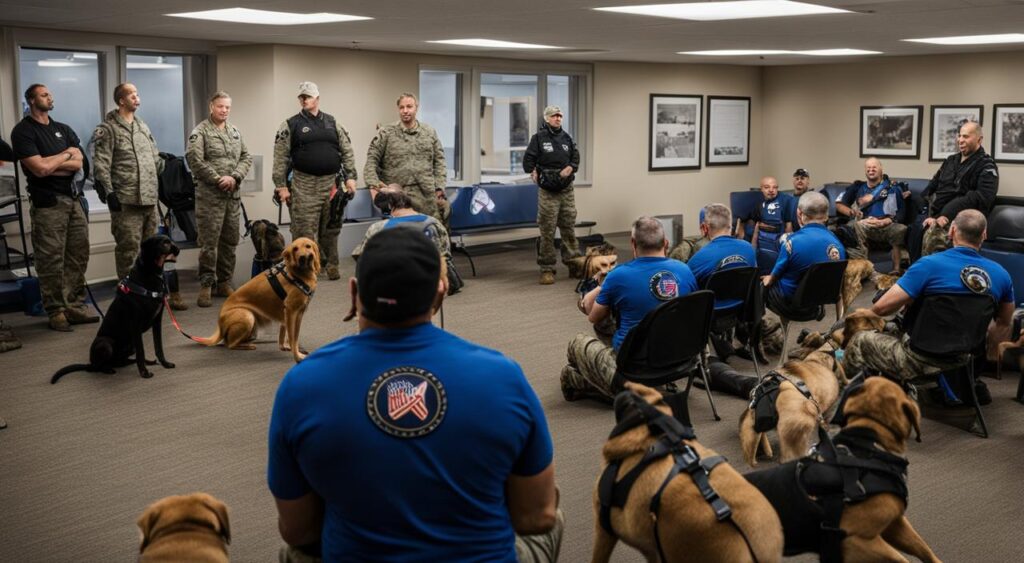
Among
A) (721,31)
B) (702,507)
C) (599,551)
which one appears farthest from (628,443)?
(721,31)

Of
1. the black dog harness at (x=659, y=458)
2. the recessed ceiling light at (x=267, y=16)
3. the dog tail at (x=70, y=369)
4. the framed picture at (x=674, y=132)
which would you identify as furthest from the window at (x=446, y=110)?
the black dog harness at (x=659, y=458)

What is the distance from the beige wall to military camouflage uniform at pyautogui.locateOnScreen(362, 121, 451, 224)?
692 centimetres

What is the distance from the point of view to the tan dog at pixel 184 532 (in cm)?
244

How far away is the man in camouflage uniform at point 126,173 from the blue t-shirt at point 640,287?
4.41m

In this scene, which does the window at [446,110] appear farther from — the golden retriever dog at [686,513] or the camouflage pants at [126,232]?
the golden retriever dog at [686,513]

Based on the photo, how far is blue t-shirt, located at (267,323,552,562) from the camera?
70.0 inches

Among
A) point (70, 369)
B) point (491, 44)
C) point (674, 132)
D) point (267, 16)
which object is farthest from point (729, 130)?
point (70, 369)

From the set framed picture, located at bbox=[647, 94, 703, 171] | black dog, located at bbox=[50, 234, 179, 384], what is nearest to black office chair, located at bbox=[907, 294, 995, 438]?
black dog, located at bbox=[50, 234, 179, 384]

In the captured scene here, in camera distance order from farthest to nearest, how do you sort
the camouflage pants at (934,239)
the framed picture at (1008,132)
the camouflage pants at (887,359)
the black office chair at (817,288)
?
the framed picture at (1008,132) → the camouflage pants at (934,239) → the black office chair at (817,288) → the camouflage pants at (887,359)

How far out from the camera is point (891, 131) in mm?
13562

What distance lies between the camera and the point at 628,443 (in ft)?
9.04

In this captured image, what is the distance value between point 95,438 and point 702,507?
3.62m

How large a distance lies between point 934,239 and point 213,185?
6159 mm

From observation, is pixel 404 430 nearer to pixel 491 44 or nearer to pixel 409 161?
pixel 409 161
